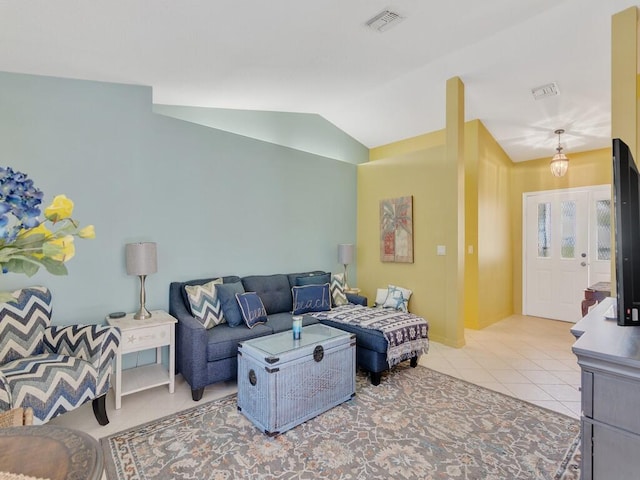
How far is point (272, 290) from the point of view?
382 centimetres

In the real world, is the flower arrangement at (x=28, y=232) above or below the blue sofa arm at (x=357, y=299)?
above

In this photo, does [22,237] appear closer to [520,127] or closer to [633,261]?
[633,261]

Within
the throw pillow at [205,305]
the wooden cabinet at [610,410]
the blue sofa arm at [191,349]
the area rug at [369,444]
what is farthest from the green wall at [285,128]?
the wooden cabinet at [610,410]

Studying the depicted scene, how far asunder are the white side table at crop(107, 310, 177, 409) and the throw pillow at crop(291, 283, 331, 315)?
1.34m

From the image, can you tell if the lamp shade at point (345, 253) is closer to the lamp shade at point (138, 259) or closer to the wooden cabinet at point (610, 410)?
the lamp shade at point (138, 259)

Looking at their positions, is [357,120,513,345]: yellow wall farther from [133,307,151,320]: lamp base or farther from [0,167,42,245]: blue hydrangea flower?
[0,167,42,245]: blue hydrangea flower

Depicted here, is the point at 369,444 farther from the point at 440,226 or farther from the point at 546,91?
the point at 546,91

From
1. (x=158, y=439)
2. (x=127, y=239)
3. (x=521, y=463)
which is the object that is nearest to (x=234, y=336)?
(x=158, y=439)

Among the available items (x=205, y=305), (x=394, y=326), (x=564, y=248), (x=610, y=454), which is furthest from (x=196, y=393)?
(x=564, y=248)

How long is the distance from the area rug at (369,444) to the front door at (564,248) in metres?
3.55

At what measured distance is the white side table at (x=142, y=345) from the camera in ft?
8.39

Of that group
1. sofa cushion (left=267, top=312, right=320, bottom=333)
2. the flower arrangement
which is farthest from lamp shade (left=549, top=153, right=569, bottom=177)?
the flower arrangement

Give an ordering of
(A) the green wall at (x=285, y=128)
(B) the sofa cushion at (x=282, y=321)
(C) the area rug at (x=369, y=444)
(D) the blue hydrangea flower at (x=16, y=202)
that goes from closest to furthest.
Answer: (D) the blue hydrangea flower at (x=16, y=202) → (C) the area rug at (x=369, y=444) → (B) the sofa cushion at (x=282, y=321) → (A) the green wall at (x=285, y=128)

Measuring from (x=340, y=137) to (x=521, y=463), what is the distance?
15.6 ft
